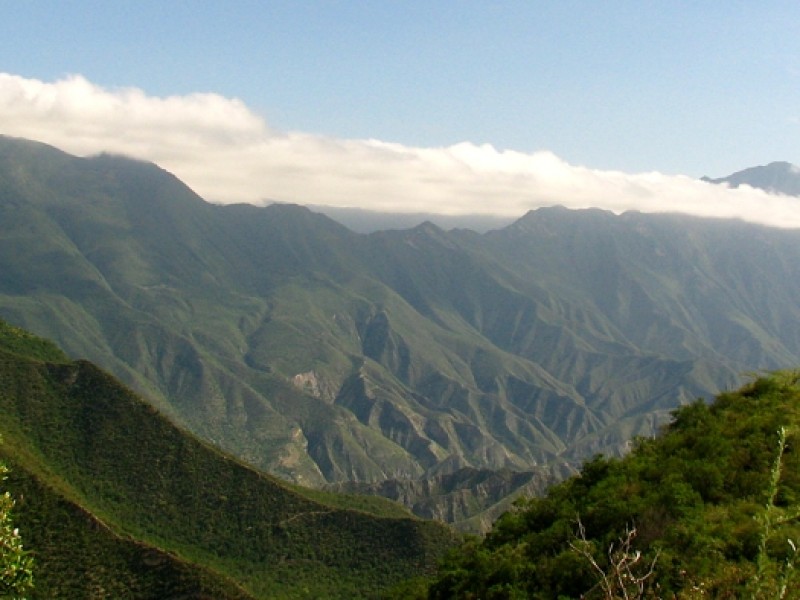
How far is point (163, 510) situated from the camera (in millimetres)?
106625

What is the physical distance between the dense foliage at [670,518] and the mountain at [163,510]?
1811 inches

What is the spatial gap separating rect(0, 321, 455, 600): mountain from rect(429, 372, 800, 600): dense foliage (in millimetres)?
46008

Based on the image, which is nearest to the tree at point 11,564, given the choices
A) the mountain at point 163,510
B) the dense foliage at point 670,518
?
the dense foliage at point 670,518

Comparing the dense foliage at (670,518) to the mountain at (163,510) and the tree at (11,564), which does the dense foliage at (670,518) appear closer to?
the tree at (11,564)

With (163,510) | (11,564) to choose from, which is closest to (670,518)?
(11,564)

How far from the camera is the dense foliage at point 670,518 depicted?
93.5 feet

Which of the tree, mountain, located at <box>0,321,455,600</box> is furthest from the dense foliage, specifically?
mountain, located at <box>0,321,455,600</box>

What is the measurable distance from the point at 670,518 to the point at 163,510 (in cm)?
8610

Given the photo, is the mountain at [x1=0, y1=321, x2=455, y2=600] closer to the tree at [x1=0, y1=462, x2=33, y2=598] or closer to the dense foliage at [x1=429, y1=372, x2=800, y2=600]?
the dense foliage at [x1=429, y1=372, x2=800, y2=600]

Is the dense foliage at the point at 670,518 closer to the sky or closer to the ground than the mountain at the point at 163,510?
closer to the sky

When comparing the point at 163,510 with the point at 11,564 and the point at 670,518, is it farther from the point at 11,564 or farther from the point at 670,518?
the point at 11,564

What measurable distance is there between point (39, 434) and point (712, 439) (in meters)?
95.3

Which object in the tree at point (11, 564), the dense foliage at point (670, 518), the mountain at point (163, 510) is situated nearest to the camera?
the tree at point (11, 564)

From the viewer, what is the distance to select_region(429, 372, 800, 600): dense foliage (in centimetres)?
2848
